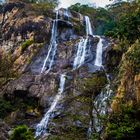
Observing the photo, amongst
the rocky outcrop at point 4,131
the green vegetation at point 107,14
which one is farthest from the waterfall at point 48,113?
the green vegetation at point 107,14

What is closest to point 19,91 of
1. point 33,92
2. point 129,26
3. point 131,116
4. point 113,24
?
point 33,92

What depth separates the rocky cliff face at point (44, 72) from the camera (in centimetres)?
2678

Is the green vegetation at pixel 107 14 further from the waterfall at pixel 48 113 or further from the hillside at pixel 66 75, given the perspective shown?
the waterfall at pixel 48 113

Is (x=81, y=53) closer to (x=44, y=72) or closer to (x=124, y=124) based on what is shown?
(x=44, y=72)

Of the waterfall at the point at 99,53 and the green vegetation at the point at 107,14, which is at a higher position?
the green vegetation at the point at 107,14

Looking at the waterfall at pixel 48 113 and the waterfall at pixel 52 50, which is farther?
the waterfall at pixel 52 50

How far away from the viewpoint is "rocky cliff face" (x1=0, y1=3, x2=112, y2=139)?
26.8 metres

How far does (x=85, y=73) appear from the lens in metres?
32.2

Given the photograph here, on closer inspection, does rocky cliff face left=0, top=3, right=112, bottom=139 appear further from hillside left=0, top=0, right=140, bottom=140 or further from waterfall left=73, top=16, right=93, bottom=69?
waterfall left=73, top=16, right=93, bottom=69

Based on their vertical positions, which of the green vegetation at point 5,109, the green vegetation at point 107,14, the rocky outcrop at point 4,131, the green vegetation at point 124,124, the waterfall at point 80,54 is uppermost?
the green vegetation at point 107,14

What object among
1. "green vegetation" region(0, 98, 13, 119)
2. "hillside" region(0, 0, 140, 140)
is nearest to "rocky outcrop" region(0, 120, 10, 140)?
"hillside" region(0, 0, 140, 140)

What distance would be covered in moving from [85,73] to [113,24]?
1860 centimetres

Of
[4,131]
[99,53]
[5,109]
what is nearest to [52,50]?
[99,53]

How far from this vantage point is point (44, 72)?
1369 inches
